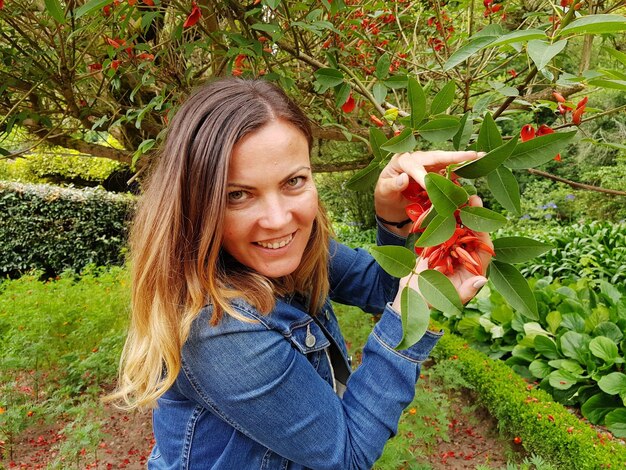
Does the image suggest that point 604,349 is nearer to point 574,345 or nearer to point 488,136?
point 574,345

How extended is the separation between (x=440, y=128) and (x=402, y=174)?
142 millimetres

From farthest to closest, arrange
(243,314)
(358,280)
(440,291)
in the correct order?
(358,280), (243,314), (440,291)

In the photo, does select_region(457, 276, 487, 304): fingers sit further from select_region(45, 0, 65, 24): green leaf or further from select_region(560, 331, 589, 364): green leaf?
select_region(560, 331, 589, 364): green leaf

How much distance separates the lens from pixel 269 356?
869mm

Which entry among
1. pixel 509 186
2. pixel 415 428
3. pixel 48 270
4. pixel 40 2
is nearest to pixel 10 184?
pixel 48 270

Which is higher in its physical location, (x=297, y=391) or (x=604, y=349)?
(x=297, y=391)

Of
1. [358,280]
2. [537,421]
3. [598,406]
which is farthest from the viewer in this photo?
[598,406]

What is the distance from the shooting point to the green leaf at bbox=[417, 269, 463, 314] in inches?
26.0

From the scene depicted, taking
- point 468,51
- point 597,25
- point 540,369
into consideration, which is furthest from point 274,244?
point 540,369

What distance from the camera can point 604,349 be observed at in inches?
112

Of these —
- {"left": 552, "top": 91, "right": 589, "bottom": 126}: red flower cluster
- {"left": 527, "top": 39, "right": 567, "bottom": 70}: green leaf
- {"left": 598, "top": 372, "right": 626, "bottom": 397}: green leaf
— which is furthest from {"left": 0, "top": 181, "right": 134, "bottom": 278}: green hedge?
{"left": 527, "top": 39, "right": 567, "bottom": 70}: green leaf

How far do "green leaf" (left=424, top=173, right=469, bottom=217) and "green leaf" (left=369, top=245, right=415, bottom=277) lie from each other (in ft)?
0.29

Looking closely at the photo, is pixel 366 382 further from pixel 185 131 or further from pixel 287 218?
pixel 185 131

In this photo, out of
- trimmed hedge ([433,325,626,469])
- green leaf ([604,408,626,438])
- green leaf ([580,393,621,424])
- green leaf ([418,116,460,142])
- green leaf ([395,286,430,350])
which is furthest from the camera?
green leaf ([580,393,621,424])
